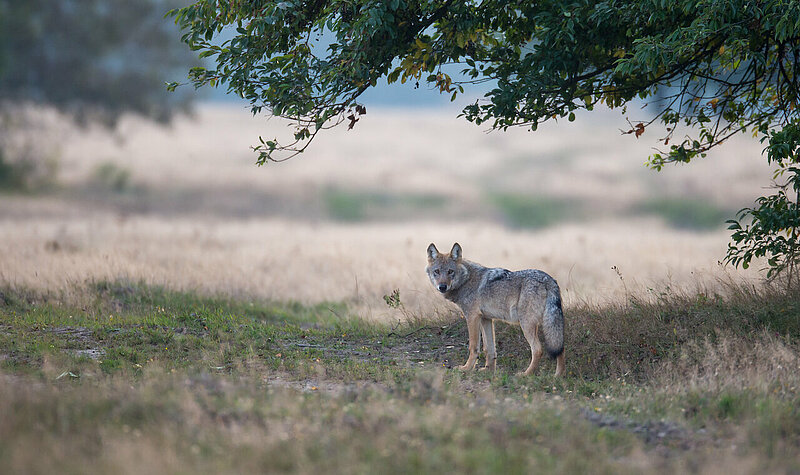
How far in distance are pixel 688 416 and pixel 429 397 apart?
9.77 ft

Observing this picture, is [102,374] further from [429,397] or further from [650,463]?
[650,463]

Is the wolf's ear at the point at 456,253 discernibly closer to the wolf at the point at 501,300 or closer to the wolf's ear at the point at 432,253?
the wolf at the point at 501,300

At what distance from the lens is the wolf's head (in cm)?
1167

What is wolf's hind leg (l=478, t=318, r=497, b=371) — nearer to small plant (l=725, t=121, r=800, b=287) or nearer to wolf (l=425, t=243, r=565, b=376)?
wolf (l=425, t=243, r=565, b=376)

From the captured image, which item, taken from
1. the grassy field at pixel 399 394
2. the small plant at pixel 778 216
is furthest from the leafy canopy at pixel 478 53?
the grassy field at pixel 399 394

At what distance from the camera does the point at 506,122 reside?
1257 centimetres

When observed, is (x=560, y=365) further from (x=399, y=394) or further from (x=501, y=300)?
(x=399, y=394)

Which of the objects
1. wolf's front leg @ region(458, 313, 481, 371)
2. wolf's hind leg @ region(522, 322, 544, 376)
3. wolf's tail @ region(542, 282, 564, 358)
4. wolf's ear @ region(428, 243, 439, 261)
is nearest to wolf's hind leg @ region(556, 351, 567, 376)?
wolf's tail @ region(542, 282, 564, 358)

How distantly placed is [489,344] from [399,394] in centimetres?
362

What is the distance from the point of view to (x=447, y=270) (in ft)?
38.6

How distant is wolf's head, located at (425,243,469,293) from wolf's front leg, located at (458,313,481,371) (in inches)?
25.5

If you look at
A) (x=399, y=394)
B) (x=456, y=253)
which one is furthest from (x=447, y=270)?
(x=399, y=394)

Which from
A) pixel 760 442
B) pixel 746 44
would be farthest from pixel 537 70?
pixel 760 442

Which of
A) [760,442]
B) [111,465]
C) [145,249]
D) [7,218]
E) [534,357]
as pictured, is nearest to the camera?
[111,465]
